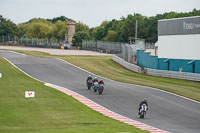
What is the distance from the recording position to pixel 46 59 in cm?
7150

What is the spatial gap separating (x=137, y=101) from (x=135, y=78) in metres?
19.4

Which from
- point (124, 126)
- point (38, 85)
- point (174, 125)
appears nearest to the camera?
point (124, 126)

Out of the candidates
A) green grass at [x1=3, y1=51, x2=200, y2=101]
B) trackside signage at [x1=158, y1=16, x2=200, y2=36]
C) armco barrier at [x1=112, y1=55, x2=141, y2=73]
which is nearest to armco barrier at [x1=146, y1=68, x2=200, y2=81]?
green grass at [x1=3, y1=51, x2=200, y2=101]

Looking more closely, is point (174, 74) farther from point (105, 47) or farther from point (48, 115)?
point (105, 47)

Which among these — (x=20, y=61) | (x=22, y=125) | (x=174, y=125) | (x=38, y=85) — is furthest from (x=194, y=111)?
(x=20, y=61)

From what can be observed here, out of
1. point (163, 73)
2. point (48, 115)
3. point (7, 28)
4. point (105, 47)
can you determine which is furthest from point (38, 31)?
point (48, 115)

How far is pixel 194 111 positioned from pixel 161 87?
12.7 m

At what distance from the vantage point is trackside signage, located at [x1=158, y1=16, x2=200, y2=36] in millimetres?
57094

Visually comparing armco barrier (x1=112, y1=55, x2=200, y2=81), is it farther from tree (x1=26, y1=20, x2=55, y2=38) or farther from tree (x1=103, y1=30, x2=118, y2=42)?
tree (x1=26, y1=20, x2=55, y2=38)

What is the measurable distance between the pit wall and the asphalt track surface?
1089 centimetres

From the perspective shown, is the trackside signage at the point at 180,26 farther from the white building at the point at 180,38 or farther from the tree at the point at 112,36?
the tree at the point at 112,36

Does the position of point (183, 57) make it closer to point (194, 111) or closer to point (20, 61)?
point (20, 61)

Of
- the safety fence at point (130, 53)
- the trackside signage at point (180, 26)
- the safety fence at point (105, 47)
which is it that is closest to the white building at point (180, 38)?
the trackside signage at point (180, 26)

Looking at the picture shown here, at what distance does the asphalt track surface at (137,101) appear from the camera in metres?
27.3
